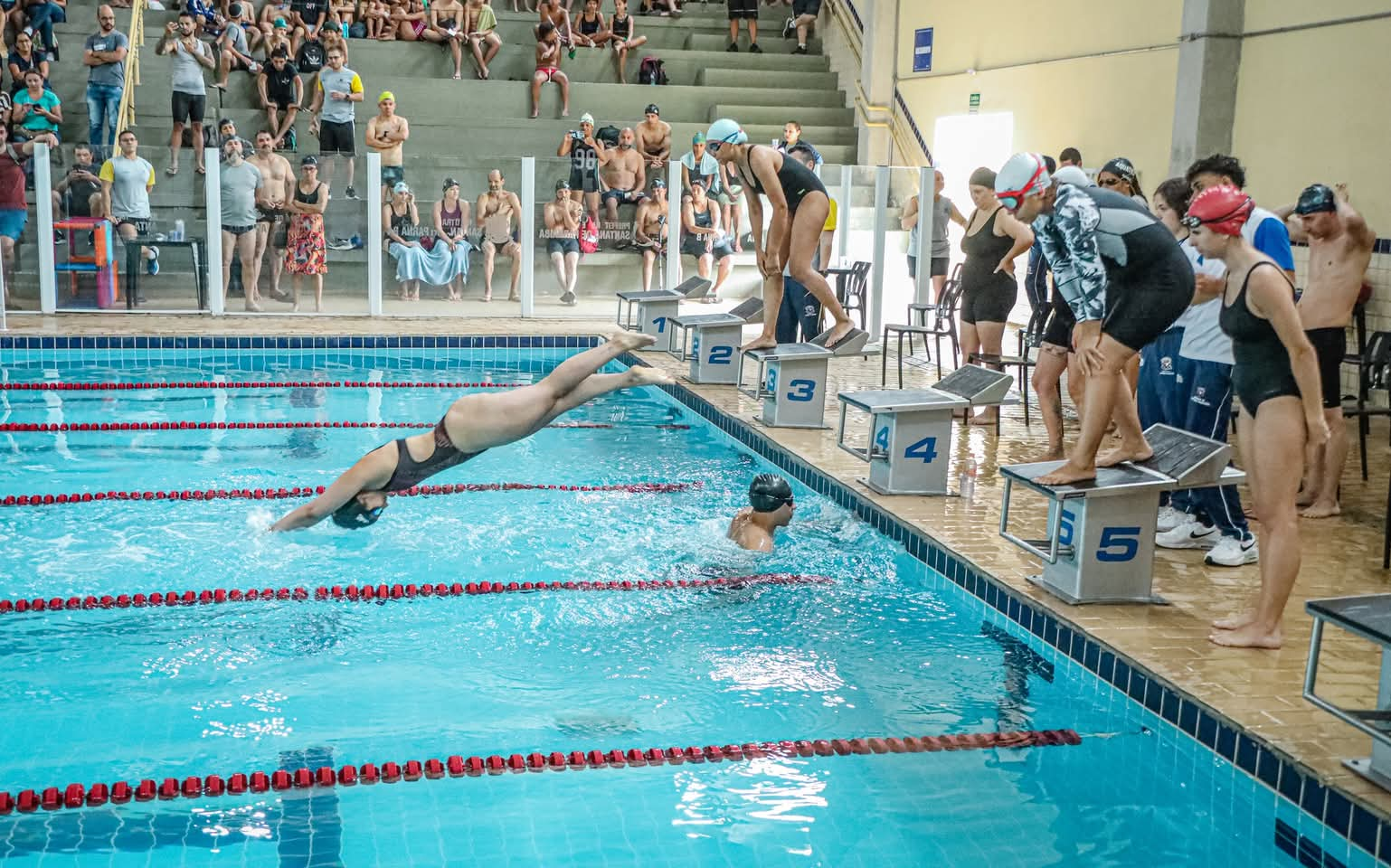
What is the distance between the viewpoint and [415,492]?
641 cm

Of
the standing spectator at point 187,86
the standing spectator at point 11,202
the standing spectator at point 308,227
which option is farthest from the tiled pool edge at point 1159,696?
A: the standing spectator at point 187,86

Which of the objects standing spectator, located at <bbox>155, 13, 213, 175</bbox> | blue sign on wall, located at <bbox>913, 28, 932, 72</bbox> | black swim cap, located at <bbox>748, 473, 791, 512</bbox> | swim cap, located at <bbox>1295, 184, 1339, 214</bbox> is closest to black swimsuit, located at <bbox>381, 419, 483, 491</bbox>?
black swim cap, located at <bbox>748, 473, 791, 512</bbox>

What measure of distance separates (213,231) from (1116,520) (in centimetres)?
861

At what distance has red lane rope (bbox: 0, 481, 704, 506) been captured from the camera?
19.9ft

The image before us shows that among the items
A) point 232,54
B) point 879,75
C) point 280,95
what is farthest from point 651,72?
point 232,54

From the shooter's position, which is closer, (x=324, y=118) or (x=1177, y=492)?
(x=1177, y=492)

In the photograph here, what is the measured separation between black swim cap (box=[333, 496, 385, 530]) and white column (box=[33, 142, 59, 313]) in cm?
728

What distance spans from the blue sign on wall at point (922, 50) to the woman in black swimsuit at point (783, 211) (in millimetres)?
8514

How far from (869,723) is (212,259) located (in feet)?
28.2

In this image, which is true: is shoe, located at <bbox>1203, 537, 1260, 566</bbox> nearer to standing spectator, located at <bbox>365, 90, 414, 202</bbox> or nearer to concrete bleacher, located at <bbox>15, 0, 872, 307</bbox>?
concrete bleacher, located at <bbox>15, 0, 872, 307</bbox>

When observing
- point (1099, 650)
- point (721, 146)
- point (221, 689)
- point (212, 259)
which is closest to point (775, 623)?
point (1099, 650)

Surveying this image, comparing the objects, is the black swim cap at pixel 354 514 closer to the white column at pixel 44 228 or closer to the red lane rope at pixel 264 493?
the red lane rope at pixel 264 493

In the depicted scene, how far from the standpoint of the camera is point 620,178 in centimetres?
1159

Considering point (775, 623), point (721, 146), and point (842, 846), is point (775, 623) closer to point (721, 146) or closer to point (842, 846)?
point (842, 846)
